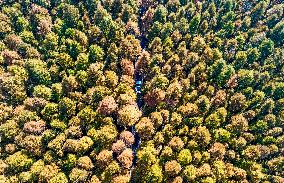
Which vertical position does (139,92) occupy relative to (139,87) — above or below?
below

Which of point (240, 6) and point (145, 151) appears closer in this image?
point (145, 151)

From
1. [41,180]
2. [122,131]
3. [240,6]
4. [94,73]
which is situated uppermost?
[240,6]

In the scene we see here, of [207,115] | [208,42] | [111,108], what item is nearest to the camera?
[111,108]

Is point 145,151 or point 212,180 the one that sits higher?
point 145,151

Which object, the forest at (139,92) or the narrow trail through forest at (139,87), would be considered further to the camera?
the narrow trail through forest at (139,87)

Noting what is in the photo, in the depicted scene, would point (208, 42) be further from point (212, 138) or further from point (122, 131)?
point (122, 131)

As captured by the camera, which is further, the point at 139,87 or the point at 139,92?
the point at 139,87

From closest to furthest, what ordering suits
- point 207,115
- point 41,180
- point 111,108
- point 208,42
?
point 41,180 → point 111,108 → point 207,115 → point 208,42

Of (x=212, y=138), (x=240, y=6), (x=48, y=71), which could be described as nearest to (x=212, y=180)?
(x=212, y=138)
